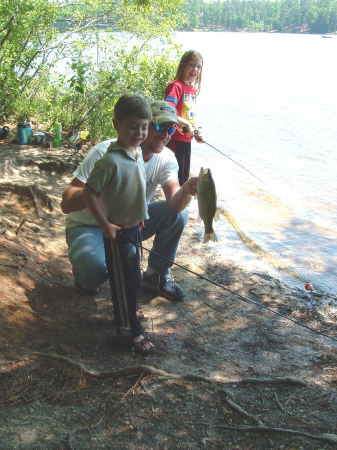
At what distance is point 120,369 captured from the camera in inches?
106

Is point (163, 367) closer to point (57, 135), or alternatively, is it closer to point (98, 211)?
point (98, 211)

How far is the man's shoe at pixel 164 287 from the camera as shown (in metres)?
3.78

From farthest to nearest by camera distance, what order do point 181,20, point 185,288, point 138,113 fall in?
point 181,20, point 185,288, point 138,113

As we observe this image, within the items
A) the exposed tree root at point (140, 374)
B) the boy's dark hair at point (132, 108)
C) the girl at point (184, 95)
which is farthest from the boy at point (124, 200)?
the girl at point (184, 95)

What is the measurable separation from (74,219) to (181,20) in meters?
6.38

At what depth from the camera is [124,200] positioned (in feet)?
9.02

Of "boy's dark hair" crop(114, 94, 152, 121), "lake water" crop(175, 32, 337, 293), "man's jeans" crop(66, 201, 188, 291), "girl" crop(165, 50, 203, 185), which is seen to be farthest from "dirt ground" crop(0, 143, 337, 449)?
"girl" crop(165, 50, 203, 185)

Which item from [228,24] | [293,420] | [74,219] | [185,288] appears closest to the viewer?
[293,420]

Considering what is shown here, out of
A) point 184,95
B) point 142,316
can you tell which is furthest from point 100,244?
point 184,95

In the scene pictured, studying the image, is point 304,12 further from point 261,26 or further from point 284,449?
point 284,449

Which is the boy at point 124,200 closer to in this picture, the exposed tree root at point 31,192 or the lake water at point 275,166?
the lake water at point 275,166

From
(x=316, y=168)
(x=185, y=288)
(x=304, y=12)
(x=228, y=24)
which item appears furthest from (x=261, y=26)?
(x=185, y=288)

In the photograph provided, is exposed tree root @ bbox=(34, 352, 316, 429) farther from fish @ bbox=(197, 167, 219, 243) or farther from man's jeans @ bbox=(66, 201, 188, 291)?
fish @ bbox=(197, 167, 219, 243)

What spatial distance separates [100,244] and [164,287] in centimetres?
68
